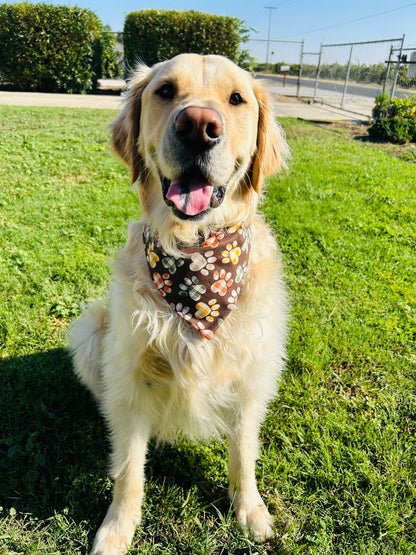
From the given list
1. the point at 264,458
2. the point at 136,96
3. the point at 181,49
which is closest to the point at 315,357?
the point at 264,458

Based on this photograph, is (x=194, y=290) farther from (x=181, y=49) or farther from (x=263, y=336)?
(x=181, y=49)

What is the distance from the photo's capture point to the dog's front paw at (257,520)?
1970 millimetres

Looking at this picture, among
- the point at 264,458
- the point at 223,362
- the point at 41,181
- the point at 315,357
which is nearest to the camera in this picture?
the point at 223,362

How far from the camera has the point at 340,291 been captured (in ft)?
12.4

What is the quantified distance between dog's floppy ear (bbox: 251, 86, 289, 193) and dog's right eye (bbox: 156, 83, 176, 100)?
1.71 feet

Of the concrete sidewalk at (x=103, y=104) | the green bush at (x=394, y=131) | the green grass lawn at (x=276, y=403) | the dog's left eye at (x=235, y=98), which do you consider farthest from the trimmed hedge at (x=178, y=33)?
the dog's left eye at (x=235, y=98)

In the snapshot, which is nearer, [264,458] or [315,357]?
[264,458]

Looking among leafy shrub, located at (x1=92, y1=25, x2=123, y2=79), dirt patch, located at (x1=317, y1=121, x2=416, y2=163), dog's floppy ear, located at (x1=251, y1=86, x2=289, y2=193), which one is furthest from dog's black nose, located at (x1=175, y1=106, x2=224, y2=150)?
leafy shrub, located at (x1=92, y1=25, x2=123, y2=79)

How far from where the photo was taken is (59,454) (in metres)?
2.27

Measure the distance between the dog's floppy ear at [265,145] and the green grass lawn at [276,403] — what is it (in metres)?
1.40

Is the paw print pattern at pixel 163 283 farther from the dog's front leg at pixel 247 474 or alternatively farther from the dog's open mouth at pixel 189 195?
the dog's front leg at pixel 247 474

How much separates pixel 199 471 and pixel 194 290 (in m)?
1.06

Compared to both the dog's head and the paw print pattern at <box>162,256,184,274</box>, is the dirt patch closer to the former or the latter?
the dog's head

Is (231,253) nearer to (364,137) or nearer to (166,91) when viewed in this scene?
(166,91)
